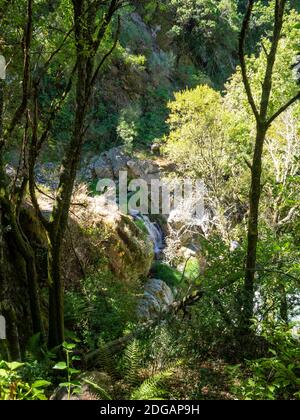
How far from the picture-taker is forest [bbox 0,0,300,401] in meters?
3.93

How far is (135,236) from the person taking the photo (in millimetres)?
10609

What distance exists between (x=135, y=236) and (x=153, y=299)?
1.72 metres

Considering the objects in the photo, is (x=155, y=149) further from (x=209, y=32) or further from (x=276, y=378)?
(x=276, y=378)

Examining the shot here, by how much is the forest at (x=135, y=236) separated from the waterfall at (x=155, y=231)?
0.13m

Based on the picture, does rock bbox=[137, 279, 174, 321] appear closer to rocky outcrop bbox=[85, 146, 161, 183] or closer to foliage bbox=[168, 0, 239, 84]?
rocky outcrop bbox=[85, 146, 161, 183]

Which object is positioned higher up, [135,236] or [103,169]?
[103,169]

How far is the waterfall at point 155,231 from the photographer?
1831 cm

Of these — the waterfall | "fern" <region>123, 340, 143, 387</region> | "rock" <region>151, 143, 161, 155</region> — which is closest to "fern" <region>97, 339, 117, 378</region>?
"fern" <region>123, 340, 143, 387</region>

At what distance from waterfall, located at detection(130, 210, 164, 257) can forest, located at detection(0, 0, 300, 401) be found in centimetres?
13

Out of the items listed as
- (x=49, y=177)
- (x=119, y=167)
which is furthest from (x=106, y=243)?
(x=119, y=167)

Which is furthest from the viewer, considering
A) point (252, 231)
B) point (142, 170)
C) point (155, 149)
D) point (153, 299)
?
point (155, 149)

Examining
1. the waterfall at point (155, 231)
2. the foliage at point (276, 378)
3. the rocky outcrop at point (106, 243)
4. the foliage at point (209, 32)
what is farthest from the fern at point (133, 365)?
the foliage at point (209, 32)

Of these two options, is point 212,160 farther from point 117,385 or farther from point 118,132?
point 117,385

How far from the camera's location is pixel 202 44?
29.8m
